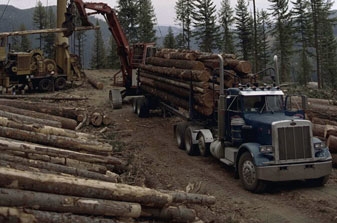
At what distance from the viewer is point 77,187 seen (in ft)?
18.0

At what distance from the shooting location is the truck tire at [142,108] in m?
20.3

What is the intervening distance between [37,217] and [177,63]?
11072 mm

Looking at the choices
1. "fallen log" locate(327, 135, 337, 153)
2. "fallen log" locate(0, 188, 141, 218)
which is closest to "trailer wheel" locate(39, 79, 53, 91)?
"fallen log" locate(327, 135, 337, 153)

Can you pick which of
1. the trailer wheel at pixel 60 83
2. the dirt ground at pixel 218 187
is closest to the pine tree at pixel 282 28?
the trailer wheel at pixel 60 83

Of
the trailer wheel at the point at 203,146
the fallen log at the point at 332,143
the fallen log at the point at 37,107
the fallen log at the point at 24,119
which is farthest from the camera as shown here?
the fallen log at the point at 37,107

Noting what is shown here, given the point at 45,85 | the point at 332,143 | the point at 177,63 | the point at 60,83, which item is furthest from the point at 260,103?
the point at 60,83

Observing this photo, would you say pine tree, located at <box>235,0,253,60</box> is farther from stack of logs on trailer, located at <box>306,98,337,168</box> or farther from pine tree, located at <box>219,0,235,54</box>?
stack of logs on trailer, located at <box>306,98,337,168</box>

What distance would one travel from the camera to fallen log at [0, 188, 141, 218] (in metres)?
4.84

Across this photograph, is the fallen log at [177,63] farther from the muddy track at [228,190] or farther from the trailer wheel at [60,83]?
the trailer wheel at [60,83]

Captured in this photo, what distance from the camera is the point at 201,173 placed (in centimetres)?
1091

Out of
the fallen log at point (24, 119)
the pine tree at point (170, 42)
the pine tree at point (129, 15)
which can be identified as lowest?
the fallen log at point (24, 119)

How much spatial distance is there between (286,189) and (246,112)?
100 inches

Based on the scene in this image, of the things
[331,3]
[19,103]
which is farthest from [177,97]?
[331,3]

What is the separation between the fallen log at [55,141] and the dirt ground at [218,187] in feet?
3.81
